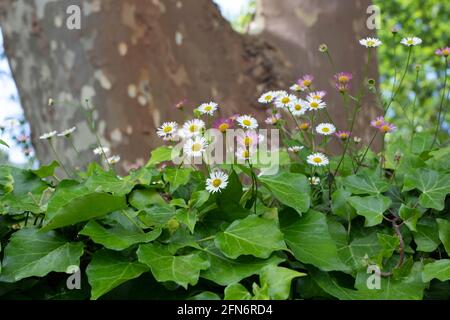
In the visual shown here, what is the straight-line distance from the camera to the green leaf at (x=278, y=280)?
0.78 metres

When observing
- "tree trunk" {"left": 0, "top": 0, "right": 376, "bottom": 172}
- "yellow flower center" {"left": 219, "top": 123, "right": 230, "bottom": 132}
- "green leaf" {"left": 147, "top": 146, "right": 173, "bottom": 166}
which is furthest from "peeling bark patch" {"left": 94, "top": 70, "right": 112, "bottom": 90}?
"yellow flower center" {"left": 219, "top": 123, "right": 230, "bottom": 132}

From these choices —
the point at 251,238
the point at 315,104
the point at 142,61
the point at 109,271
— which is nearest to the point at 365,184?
the point at 315,104

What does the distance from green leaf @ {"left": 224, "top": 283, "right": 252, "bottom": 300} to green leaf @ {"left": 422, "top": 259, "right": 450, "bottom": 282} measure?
1.00ft

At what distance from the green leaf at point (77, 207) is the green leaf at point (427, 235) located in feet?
1.72

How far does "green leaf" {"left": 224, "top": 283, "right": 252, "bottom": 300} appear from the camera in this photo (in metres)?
0.78

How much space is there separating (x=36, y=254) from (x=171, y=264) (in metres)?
0.23

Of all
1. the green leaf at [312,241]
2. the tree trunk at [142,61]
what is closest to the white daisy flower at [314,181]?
the green leaf at [312,241]

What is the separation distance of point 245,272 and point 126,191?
272mm

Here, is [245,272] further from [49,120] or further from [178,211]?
[49,120]

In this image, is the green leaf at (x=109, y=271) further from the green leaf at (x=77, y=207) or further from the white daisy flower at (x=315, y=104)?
the white daisy flower at (x=315, y=104)

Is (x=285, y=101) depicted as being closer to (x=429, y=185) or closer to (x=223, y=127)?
(x=223, y=127)

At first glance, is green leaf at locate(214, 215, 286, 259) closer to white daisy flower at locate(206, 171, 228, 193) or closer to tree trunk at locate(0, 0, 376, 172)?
white daisy flower at locate(206, 171, 228, 193)

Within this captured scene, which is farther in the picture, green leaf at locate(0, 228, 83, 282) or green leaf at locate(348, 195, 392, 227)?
green leaf at locate(348, 195, 392, 227)

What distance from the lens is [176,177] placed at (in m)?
1.00
